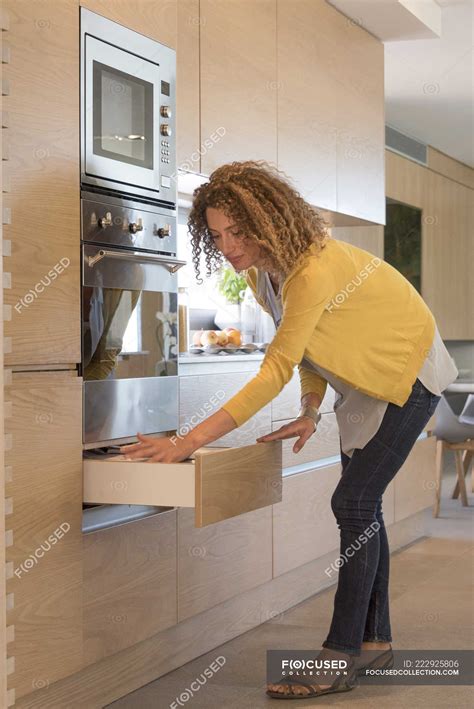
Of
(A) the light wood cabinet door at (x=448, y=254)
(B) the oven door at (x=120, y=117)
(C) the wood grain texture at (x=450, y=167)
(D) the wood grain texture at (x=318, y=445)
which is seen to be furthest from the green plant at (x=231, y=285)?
(C) the wood grain texture at (x=450, y=167)

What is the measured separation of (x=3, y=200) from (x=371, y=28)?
2551mm

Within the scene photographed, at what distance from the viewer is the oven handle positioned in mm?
2117

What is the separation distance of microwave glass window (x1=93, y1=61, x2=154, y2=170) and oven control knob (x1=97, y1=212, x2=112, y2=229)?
0.45 feet

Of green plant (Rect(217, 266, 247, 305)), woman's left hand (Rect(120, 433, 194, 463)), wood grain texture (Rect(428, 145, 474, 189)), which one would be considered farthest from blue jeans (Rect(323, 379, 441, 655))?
wood grain texture (Rect(428, 145, 474, 189))

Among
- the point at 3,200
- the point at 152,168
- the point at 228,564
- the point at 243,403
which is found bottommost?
the point at 228,564

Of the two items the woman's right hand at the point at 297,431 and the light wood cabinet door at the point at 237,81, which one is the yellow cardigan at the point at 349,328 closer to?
the woman's right hand at the point at 297,431

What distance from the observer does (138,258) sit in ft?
7.36

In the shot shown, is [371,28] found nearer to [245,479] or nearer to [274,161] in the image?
[274,161]

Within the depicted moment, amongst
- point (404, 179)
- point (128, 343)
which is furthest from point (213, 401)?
point (404, 179)

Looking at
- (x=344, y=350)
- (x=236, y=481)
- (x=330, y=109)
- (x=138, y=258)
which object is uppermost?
(x=330, y=109)

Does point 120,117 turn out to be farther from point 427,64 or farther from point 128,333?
point 427,64

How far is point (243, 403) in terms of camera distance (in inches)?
81.8

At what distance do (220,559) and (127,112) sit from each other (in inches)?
50.2

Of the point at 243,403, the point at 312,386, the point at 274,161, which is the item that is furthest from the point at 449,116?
the point at 243,403
